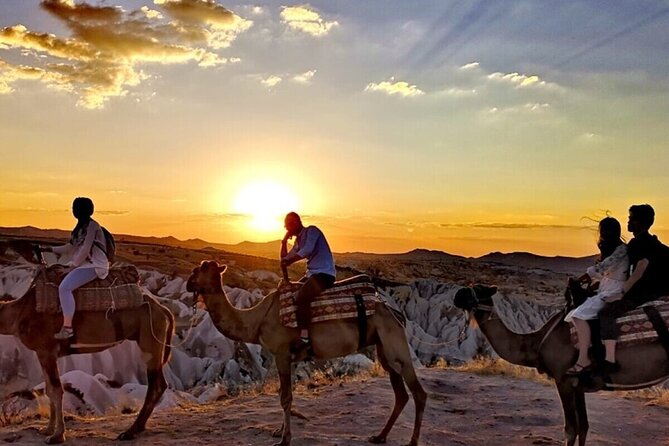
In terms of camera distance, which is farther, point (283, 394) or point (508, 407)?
point (508, 407)

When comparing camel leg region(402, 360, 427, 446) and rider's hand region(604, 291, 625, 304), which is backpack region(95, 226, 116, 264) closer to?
camel leg region(402, 360, 427, 446)

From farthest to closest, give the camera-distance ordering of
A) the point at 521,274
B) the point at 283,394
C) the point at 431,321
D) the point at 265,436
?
the point at 521,274 < the point at 431,321 < the point at 265,436 < the point at 283,394

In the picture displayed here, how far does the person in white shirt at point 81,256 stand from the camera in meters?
8.95

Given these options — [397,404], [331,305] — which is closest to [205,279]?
[331,305]

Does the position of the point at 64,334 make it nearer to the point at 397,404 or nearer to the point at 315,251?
the point at 315,251

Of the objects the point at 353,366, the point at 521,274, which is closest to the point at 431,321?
the point at 353,366

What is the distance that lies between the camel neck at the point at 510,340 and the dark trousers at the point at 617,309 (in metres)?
0.82

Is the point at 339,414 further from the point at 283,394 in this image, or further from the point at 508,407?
the point at 508,407

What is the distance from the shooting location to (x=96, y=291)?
936 centimetres

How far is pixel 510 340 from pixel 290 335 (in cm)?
295

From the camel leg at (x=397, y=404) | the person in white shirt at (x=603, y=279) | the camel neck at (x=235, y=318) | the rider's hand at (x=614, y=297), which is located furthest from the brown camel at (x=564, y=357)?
the camel neck at (x=235, y=318)

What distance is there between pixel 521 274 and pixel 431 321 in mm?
A: 64505

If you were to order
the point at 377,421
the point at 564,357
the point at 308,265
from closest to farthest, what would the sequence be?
Answer: 1. the point at 564,357
2. the point at 308,265
3. the point at 377,421

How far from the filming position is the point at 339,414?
11.0m
